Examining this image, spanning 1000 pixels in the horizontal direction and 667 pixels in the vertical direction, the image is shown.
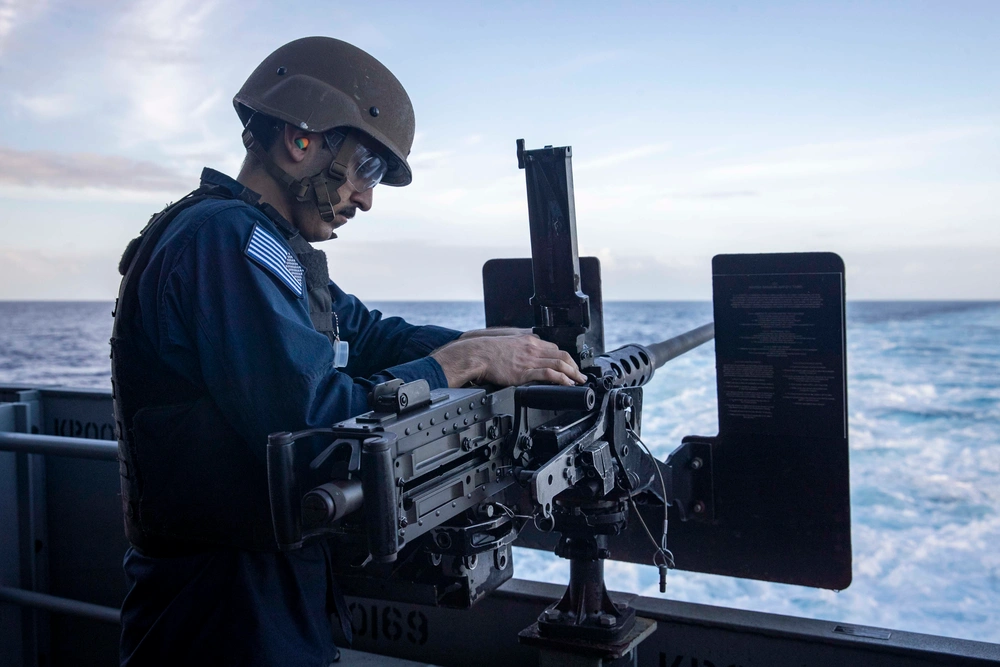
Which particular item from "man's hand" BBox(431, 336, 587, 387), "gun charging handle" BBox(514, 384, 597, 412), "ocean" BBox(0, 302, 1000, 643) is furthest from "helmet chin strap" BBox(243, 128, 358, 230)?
"ocean" BBox(0, 302, 1000, 643)

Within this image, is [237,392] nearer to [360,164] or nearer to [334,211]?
[334,211]

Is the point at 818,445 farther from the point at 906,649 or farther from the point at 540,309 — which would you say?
the point at 540,309

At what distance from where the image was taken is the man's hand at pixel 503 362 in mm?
1975

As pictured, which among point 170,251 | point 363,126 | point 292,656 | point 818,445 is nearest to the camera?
point 170,251

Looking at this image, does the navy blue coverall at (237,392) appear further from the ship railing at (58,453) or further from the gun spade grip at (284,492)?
the ship railing at (58,453)

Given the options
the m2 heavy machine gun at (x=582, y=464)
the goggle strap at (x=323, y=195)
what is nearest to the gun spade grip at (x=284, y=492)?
the m2 heavy machine gun at (x=582, y=464)

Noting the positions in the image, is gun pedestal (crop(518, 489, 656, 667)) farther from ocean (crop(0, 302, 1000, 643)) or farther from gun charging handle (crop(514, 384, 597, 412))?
ocean (crop(0, 302, 1000, 643))

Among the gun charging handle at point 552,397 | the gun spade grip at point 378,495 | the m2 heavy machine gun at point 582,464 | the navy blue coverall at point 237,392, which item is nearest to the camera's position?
the gun spade grip at point 378,495

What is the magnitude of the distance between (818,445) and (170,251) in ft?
6.69

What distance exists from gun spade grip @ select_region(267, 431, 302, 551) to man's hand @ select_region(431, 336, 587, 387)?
1.87 feet

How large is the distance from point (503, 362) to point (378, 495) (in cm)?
70

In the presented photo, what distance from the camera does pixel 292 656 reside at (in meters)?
1.88

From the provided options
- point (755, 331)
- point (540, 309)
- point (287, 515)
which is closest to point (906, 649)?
point (755, 331)

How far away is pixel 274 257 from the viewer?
69.0 inches
